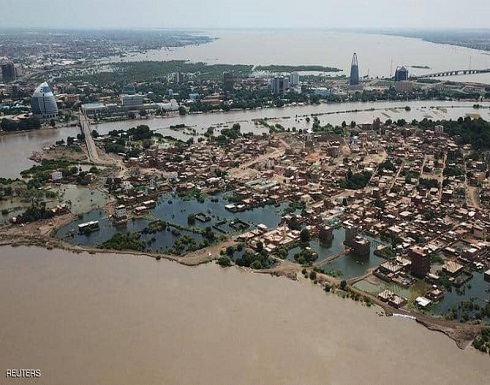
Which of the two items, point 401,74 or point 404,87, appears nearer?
point 404,87

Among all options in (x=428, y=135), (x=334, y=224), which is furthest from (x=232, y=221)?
(x=428, y=135)

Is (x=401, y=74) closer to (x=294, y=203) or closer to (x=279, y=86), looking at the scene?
(x=279, y=86)

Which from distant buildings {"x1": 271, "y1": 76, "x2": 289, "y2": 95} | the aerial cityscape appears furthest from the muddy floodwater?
distant buildings {"x1": 271, "y1": 76, "x2": 289, "y2": 95}

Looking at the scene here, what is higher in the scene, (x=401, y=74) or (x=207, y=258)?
(x=401, y=74)

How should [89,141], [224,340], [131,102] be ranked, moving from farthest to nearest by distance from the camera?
[131,102] < [89,141] < [224,340]

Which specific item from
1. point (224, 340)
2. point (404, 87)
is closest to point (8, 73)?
point (404, 87)
